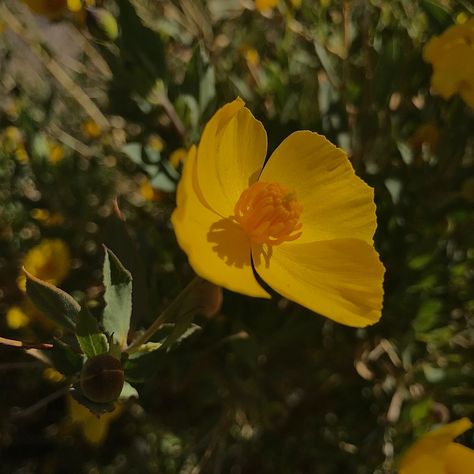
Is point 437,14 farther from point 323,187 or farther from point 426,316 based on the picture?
point 426,316

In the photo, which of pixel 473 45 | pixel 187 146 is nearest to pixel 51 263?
pixel 187 146

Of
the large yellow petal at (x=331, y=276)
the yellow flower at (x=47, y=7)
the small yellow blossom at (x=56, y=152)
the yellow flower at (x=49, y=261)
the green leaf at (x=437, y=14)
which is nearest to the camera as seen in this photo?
the large yellow petal at (x=331, y=276)

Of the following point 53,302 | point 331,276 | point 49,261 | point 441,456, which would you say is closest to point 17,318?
point 49,261

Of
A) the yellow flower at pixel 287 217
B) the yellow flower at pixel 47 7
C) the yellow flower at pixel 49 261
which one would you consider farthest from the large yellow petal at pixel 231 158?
the yellow flower at pixel 49 261

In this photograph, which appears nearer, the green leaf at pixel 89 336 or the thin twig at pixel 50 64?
the green leaf at pixel 89 336

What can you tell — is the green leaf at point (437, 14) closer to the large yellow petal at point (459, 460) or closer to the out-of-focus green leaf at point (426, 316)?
the out-of-focus green leaf at point (426, 316)

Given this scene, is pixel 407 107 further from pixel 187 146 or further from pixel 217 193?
pixel 217 193
